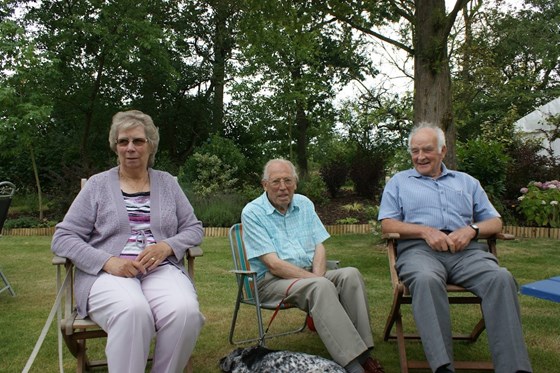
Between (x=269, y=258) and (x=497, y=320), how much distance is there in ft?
4.07

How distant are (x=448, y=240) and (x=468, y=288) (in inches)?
11.9

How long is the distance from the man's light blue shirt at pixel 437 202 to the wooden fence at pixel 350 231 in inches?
202

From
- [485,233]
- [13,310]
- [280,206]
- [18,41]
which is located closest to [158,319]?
[280,206]

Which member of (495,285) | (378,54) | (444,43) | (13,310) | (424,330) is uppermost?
Answer: (378,54)

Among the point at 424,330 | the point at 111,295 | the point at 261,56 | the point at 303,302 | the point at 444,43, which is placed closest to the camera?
the point at 111,295

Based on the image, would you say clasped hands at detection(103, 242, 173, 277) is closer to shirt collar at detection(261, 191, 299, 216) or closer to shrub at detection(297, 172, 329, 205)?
shirt collar at detection(261, 191, 299, 216)

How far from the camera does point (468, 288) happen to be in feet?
10.2

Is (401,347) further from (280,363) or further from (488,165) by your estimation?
(488,165)

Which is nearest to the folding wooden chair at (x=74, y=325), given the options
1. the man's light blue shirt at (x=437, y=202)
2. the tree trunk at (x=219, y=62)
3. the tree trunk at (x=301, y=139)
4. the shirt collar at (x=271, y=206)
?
the shirt collar at (x=271, y=206)

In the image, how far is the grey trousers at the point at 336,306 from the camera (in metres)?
2.90

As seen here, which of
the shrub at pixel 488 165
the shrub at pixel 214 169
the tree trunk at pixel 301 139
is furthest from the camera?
the tree trunk at pixel 301 139

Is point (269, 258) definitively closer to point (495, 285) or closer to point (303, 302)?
point (303, 302)

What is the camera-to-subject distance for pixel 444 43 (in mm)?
6410

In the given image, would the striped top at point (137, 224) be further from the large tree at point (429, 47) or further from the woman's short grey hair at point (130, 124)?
the large tree at point (429, 47)
